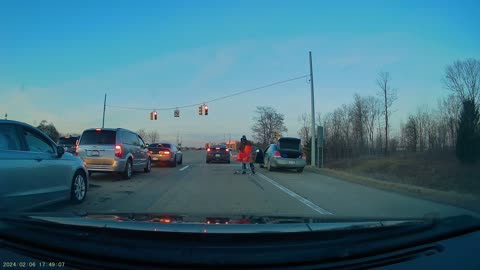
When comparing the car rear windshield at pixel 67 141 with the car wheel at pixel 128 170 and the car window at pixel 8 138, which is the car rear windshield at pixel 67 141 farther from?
the car window at pixel 8 138

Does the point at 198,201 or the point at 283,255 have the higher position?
the point at 283,255

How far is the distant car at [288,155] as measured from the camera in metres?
20.8

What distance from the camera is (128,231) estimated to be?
8.30 ft

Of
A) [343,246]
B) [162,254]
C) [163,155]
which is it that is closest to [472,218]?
[343,246]

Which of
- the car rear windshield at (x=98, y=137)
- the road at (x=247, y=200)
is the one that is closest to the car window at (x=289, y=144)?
the road at (x=247, y=200)

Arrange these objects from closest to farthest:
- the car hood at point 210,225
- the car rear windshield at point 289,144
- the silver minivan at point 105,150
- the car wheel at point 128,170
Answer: the car hood at point 210,225
the silver minivan at point 105,150
the car wheel at point 128,170
the car rear windshield at point 289,144

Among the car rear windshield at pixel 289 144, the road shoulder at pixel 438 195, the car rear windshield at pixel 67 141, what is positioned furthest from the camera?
the car rear windshield at pixel 67 141

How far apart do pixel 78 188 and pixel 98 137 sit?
5.61 metres

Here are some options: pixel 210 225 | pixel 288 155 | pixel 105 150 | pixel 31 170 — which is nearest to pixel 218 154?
pixel 288 155

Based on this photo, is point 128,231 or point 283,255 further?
point 128,231

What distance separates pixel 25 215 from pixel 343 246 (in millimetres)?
2392

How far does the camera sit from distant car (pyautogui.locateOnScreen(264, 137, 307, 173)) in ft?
68.1

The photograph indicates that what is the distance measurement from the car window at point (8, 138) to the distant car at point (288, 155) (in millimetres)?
15143

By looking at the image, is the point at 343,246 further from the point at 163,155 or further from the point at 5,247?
the point at 163,155
